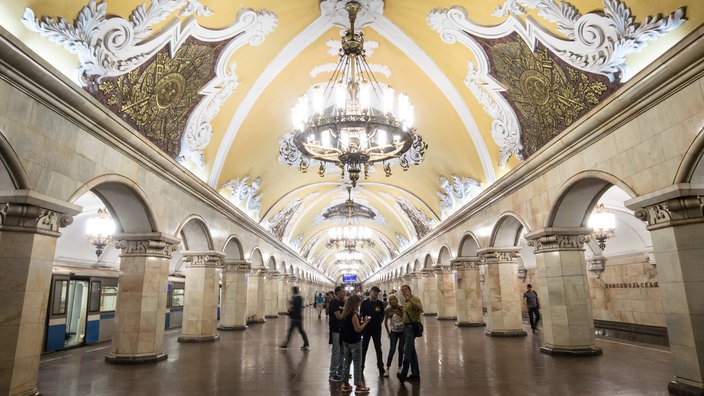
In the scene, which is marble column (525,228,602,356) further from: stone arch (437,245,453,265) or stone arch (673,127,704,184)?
stone arch (437,245,453,265)

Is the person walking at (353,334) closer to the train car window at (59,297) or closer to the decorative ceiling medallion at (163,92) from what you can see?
the decorative ceiling medallion at (163,92)

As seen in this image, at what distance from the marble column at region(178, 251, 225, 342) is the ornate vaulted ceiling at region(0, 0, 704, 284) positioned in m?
2.02

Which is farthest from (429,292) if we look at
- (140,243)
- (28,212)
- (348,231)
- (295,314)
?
(28,212)

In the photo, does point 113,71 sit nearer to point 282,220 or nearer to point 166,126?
point 166,126

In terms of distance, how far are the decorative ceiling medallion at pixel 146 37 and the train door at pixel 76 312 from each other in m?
4.58

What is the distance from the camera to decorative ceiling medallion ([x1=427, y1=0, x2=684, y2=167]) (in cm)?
542

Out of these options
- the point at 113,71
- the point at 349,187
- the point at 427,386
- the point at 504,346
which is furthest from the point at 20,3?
the point at 349,187

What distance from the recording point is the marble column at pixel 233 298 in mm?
13844

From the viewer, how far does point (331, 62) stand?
9.69 metres

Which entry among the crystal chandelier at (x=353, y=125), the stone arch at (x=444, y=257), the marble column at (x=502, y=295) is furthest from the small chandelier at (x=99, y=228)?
the stone arch at (x=444, y=257)

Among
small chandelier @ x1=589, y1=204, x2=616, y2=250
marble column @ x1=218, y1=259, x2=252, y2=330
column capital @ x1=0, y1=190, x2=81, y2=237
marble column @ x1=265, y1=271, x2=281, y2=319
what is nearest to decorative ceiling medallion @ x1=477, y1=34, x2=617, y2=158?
small chandelier @ x1=589, y1=204, x2=616, y2=250

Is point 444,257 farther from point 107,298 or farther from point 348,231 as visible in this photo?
point 107,298

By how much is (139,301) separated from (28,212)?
3.37 meters

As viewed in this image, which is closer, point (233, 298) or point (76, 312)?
point (76, 312)
